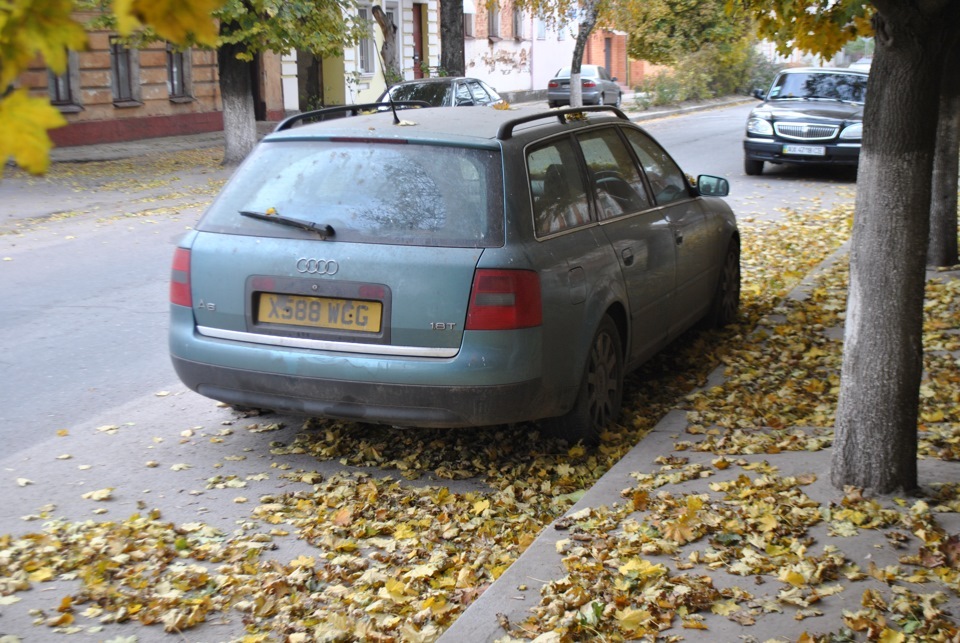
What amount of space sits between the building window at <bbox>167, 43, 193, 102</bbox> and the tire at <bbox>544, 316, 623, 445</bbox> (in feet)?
76.1

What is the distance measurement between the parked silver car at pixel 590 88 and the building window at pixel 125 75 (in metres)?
18.2

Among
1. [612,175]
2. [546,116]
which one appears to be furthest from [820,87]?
[546,116]

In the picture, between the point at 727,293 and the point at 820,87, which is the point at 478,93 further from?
the point at 727,293

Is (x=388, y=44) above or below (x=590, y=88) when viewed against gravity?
above

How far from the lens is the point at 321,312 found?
17.2ft

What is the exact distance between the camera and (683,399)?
6.56 m

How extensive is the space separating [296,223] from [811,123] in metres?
14.7

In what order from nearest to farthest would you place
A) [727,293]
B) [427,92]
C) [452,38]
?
A: 1. [727,293]
2. [427,92]
3. [452,38]

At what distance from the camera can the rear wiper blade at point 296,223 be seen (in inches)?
208

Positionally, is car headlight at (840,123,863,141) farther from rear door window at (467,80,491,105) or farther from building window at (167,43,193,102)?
building window at (167,43,193,102)

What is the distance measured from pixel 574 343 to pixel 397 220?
103 centimetres

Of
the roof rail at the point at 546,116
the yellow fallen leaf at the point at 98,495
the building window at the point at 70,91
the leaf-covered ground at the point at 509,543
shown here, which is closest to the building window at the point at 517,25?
the building window at the point at 70,91

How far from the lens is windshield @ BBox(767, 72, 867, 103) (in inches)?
756

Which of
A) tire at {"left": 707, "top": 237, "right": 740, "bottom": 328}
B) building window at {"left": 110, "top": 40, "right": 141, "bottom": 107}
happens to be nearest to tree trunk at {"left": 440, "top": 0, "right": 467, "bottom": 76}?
building window at {"left": 110, "top": 40, "right": 141, "bottom": 107}
